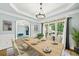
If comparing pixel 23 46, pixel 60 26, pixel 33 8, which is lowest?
pixel 23 46

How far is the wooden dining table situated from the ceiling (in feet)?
1.47

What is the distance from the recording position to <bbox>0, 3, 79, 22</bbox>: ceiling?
2.22 metres


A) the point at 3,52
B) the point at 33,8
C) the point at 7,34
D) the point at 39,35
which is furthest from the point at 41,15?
the point at 3,52

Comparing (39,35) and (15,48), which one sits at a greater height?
(39,35)

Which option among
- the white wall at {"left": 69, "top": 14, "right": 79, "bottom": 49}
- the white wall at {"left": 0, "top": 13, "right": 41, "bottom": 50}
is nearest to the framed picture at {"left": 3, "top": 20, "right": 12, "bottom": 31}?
the white wall at {"left": 0, "top": 13, "right": 41, "bottom": 50}

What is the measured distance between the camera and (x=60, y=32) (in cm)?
227

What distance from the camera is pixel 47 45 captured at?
2229mm

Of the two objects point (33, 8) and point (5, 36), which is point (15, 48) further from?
point (33, 8)

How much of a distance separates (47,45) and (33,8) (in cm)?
75

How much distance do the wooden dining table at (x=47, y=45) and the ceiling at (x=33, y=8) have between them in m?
0.45

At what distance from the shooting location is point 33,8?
2250mm

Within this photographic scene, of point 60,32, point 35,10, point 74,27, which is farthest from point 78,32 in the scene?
point 35,10

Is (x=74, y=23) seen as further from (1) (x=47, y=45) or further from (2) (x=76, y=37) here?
(1) (x=47, y=45)

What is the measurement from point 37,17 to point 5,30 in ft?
2.14
